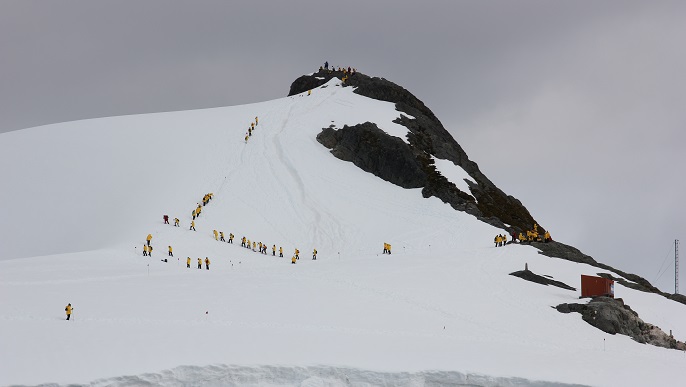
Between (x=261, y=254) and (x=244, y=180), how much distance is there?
14.1 m

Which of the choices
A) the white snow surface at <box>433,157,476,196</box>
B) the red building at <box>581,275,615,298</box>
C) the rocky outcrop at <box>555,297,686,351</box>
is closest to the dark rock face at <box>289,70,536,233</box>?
the white snow surface at <box>433,157,476,196</box>

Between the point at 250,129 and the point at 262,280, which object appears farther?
the point at 250,129

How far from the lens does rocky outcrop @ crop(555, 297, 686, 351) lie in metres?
27.7

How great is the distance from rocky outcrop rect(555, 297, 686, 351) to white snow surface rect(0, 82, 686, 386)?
2.16 ft

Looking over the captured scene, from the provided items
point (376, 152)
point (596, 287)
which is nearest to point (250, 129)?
point (376, 152)

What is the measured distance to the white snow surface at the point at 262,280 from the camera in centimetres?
1822

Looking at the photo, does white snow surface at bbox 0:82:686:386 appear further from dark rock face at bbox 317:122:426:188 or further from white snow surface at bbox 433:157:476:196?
white snow surface at bbox 433:157:476:196

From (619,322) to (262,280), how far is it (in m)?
17.0

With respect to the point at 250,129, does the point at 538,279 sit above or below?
below

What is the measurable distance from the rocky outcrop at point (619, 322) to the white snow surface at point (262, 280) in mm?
660

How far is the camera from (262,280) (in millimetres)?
30109

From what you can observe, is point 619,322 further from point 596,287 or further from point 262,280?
point 262,280

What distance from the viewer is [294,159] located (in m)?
59.1

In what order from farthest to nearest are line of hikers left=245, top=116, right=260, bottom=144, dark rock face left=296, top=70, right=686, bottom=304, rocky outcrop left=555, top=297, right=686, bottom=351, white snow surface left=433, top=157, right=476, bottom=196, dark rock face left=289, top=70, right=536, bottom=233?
line of hikers left=245, top=116, right=260, bottom=144 → white snow surface left=433, top=157, right=476, bottom=196 → dark rock face left=296, top=70, right=686, bottom=304 → dark rock face left=289, top=70, right=536, bottom=233 → rocky outcrop left=555, top=297, right=686, bottom=351
